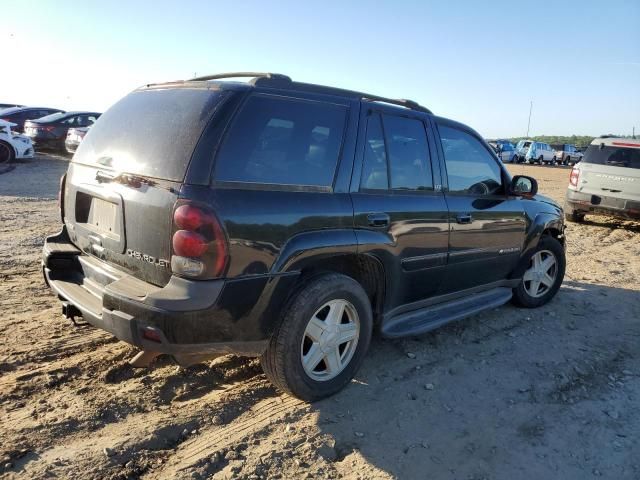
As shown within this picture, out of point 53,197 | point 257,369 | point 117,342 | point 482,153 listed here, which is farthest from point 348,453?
point 53,197

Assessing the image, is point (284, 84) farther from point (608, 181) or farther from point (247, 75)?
point (608, 181)

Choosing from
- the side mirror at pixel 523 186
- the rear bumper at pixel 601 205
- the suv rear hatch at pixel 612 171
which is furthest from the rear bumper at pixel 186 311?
the suv rear hatch at pixel 612 171

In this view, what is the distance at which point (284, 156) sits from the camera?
3059 mm

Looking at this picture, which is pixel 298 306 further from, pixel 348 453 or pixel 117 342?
pixel 117 342

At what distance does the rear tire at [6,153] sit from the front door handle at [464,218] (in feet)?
48.3

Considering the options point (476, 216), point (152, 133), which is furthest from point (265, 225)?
point (476, 216)

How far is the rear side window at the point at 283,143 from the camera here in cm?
282

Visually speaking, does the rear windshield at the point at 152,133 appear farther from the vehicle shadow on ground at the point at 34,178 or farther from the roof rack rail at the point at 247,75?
the vehicle shadow on ground at the point at 34,178

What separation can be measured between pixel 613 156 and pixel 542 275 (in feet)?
19.6

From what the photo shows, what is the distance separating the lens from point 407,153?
3.84 metres

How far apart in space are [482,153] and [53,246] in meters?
3.56

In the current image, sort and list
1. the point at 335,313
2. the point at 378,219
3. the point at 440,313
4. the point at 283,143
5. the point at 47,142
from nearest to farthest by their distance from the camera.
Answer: the point at 283,143 → the point at 335,313 → the point at 378,219 → the point at 440,313 → the point at 47,142

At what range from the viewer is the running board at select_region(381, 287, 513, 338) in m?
3.72

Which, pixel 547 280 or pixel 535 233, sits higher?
pixel 535 233
